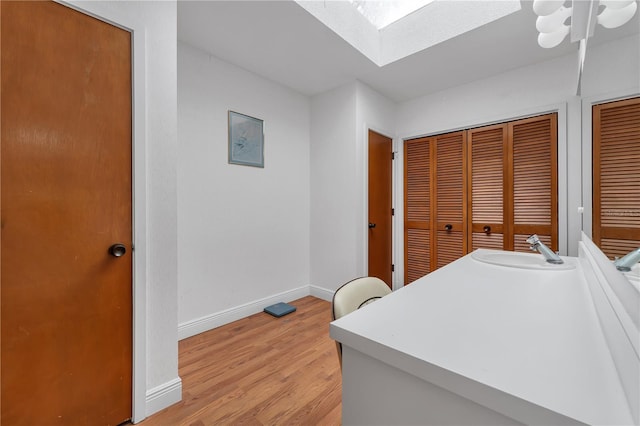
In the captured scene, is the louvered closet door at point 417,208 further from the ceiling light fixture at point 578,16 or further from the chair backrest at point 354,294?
the chair backrest at point 354,294

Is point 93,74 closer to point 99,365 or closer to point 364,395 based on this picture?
point 99,365

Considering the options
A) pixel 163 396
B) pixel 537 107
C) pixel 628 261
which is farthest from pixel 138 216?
pixel 537 107

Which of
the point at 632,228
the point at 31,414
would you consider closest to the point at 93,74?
the point at 31,414

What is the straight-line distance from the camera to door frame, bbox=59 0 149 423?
4.47 feet

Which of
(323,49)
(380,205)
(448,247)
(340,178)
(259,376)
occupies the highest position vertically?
(323,49)

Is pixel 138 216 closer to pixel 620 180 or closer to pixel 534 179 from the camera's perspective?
pixel 620 180

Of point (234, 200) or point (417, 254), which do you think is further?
point (417, 254)

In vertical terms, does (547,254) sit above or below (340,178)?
Result: below

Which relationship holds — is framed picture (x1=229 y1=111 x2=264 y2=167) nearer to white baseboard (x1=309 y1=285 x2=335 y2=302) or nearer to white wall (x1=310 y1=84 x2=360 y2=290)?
white wall (x1=310 y1=84 x2=360 y2=290)

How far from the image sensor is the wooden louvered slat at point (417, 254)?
3305mm

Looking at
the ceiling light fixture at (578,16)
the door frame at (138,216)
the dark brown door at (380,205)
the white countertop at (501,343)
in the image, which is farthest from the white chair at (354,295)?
the dark brown door at (380,205)

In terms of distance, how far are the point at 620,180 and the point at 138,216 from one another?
1.98 meters

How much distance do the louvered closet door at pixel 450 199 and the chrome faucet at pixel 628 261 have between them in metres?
2.43

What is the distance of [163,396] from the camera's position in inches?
57.5
